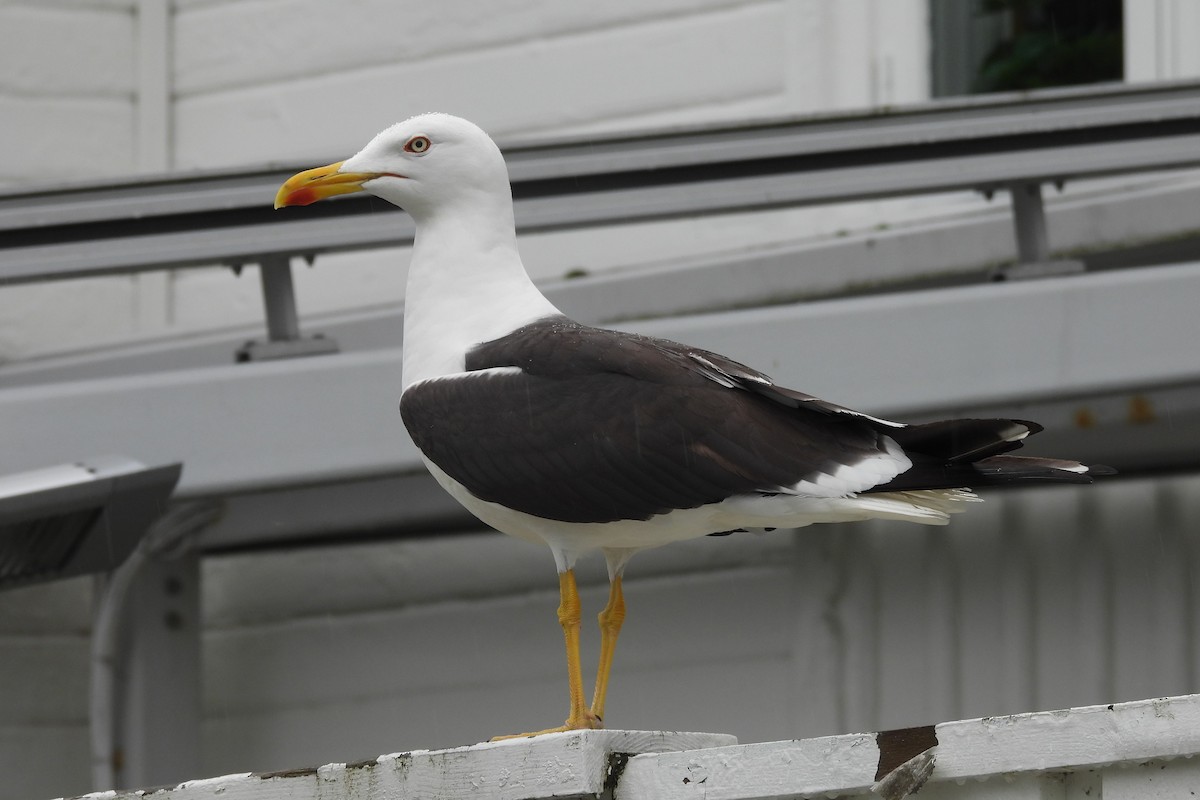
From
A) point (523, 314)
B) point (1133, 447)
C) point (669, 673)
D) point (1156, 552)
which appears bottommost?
point (669, 673)

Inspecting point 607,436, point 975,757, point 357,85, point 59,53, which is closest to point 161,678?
point 357,85

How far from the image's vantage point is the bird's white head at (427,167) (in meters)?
3.31

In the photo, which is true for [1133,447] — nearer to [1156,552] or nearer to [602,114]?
[1156,552]

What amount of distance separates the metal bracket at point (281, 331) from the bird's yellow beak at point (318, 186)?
147 centimetres

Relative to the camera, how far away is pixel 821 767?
96.0 inches

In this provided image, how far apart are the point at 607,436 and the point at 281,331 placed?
2.19 m

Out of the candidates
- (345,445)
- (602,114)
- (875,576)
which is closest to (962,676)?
(875,576)

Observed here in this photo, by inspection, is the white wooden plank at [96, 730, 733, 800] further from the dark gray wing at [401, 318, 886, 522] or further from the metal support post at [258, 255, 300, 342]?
the metal support post at [258, 255, 300, 342]

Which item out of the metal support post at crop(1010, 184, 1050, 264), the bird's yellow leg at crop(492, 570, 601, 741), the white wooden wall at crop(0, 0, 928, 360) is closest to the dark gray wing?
the bird's yellow leg at crop(492, 570, 601, 741)

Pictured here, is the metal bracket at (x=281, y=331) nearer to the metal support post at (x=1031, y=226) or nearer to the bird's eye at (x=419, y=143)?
the bird's eye at (x=419, y=143)

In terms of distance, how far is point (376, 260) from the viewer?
6773mm

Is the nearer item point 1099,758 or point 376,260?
point 1099,758

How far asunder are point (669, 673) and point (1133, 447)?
1.70m

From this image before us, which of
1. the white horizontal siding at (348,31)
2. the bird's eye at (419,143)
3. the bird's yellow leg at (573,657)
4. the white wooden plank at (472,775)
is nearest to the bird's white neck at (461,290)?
the bird's eye at (419,143)
